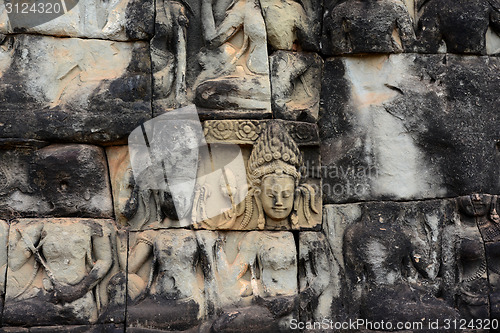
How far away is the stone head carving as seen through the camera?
6.45 m

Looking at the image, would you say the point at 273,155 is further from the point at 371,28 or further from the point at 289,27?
the point at 371,28

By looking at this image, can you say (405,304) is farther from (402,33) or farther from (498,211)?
(402,33)

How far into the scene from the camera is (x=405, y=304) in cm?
642

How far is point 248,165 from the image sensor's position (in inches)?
259

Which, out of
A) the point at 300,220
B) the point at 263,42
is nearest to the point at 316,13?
the point at 263,42

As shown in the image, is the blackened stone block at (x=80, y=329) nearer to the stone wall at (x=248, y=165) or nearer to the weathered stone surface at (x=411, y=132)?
the stone wall at (x=248, y=165)

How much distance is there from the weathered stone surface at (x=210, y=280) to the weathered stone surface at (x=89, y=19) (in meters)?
1.73

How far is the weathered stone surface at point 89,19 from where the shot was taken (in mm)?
6602

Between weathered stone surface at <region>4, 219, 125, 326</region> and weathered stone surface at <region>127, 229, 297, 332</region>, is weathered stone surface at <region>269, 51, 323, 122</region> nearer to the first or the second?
weathered stone surface at <region>127, 229, 297, 332</region>

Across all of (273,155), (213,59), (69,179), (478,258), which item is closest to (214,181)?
(273,155)

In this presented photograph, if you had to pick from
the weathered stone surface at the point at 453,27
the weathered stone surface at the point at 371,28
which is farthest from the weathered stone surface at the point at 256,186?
the weathered stone surface at the point at 453,27

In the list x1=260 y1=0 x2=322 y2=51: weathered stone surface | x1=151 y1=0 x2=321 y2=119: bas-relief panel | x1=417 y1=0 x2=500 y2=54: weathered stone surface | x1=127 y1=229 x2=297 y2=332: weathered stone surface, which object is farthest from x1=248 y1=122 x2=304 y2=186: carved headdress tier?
x1=417 y1=0 x2=500 y2=54: weathered stone surface
